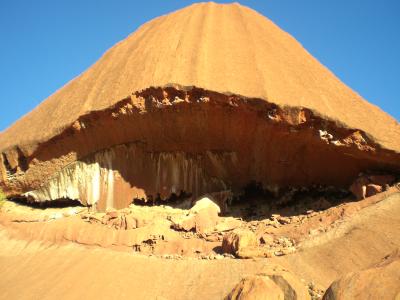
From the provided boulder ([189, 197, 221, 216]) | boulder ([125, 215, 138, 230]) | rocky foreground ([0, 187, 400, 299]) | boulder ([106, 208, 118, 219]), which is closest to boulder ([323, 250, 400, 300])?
rocky foreground ([0, 187, 400, 299])

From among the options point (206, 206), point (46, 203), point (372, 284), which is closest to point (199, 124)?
point (206, 206)

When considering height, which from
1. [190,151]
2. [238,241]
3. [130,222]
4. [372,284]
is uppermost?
[190,151]

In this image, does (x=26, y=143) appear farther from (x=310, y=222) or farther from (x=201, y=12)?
(x=310, y=222)

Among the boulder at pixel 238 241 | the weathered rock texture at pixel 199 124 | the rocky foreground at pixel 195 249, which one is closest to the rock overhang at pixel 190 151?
the weathered rock texture at pixel 199 124

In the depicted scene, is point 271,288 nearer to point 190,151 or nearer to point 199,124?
point 199,124

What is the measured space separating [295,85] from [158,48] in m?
3.22

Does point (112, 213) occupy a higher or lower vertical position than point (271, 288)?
higher

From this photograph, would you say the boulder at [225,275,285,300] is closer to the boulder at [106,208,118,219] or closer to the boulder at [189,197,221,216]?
the boulder at [189,197,221,216]

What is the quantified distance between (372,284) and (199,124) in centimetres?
544

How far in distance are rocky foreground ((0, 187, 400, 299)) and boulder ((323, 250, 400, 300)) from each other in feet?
2.29

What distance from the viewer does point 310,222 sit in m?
8.99

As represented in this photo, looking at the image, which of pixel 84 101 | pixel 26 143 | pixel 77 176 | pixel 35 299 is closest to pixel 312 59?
pixel 84 101

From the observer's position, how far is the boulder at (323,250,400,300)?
17.0ft

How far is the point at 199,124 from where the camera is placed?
10078mm
